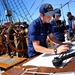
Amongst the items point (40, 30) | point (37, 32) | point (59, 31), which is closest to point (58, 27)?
point (59, 31)

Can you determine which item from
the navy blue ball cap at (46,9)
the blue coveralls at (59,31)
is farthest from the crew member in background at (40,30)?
the blue coveralls at (59,31)

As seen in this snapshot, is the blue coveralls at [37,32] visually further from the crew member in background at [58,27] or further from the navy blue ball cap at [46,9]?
the crew member in background at [58,27]

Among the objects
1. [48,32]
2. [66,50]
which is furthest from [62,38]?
[66,50]

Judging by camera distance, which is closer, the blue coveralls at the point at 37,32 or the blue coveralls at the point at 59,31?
the blue coveralls at the point at 37,32

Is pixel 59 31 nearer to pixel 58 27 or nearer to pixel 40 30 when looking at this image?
pixel 58 27

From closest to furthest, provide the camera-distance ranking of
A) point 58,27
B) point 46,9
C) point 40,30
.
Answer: point 46,9
point 40,30
point 58,27

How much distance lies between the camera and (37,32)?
2123 mm

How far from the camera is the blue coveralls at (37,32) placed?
2078mm

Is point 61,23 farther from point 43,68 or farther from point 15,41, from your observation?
point 43,68

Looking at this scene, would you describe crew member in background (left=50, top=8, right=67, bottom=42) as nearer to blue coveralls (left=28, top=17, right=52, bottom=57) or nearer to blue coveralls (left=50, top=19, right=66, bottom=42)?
blue coveralls (left=50, top=19, right=66, bottom=42)

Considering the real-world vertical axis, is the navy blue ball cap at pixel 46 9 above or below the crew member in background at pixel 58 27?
above

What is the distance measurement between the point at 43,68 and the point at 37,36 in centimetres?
77

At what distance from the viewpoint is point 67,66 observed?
1.35 m

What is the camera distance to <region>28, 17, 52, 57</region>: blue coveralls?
2.08m
